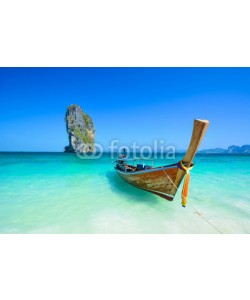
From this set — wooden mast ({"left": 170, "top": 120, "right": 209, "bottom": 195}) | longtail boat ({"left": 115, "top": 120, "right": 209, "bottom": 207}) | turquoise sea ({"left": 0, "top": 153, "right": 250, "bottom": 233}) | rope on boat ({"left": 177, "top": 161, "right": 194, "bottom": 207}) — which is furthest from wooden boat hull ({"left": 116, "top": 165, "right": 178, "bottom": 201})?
wooden mast ({"left": 170, "top": 120, "right": 209, "bottom": 195})

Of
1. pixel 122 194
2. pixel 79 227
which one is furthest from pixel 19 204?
pixel 122 194

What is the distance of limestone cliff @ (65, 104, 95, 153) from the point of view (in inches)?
2404

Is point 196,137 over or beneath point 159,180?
over

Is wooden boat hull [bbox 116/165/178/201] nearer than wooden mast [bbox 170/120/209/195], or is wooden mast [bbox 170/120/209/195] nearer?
wooden mast [bbox 170/120/209/195]

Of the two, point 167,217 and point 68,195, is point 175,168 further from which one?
point 68,195

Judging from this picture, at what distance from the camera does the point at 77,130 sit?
61719 millimetres

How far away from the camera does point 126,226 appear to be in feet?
17.7

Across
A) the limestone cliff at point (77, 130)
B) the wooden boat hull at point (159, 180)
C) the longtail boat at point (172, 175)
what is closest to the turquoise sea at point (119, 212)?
the wooden boat hull at point (159, 180)

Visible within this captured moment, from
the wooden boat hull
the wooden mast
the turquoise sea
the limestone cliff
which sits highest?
the wooden mast

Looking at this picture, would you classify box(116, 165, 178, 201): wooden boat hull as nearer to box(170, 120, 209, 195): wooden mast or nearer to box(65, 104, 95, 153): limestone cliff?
box(170, 120, 209, 195): wooden mast

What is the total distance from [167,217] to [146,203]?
1.22 metres

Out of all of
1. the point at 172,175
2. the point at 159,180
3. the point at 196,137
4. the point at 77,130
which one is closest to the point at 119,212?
the point at 159,180

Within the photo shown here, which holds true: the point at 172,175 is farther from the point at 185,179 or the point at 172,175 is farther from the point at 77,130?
the point at 77,130

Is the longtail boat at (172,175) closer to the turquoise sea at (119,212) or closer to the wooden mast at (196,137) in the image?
the wooden mast at (196,137)
